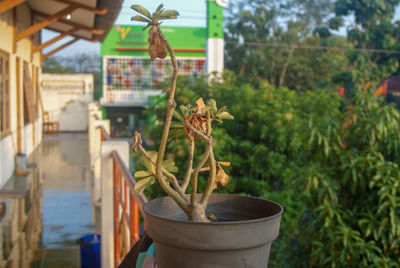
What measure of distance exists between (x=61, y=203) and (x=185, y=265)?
5.32 meters

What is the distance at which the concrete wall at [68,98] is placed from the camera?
18234 millimetres

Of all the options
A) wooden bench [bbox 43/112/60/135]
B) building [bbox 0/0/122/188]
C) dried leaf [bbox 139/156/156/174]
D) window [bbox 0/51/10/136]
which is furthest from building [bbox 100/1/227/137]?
dried leaf [bbox 139/156/156/174]

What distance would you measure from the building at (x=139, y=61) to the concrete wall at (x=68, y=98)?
1149 mm

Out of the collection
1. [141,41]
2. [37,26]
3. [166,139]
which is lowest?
[166,139]

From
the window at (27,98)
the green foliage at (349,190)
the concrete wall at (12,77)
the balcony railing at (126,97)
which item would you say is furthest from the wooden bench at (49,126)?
the green foliage at (349,190)

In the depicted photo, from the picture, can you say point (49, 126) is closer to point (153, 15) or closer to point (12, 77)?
point (12, 77)

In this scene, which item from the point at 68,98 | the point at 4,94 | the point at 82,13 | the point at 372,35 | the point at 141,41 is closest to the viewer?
the point at 4,94

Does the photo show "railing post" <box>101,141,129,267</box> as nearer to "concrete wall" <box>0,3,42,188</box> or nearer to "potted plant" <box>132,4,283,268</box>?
"potted plant" <box>132,4,283,268</box>

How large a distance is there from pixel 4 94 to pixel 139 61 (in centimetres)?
1377

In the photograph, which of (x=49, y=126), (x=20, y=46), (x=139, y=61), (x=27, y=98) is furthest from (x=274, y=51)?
(x=20, y=46)

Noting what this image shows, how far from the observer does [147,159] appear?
2.62 ft

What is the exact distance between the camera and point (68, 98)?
61.2 feet

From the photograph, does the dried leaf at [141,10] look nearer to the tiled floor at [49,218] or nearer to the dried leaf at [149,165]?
the dried leaf at [149,165]

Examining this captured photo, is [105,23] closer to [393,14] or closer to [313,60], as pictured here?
[393,14]
